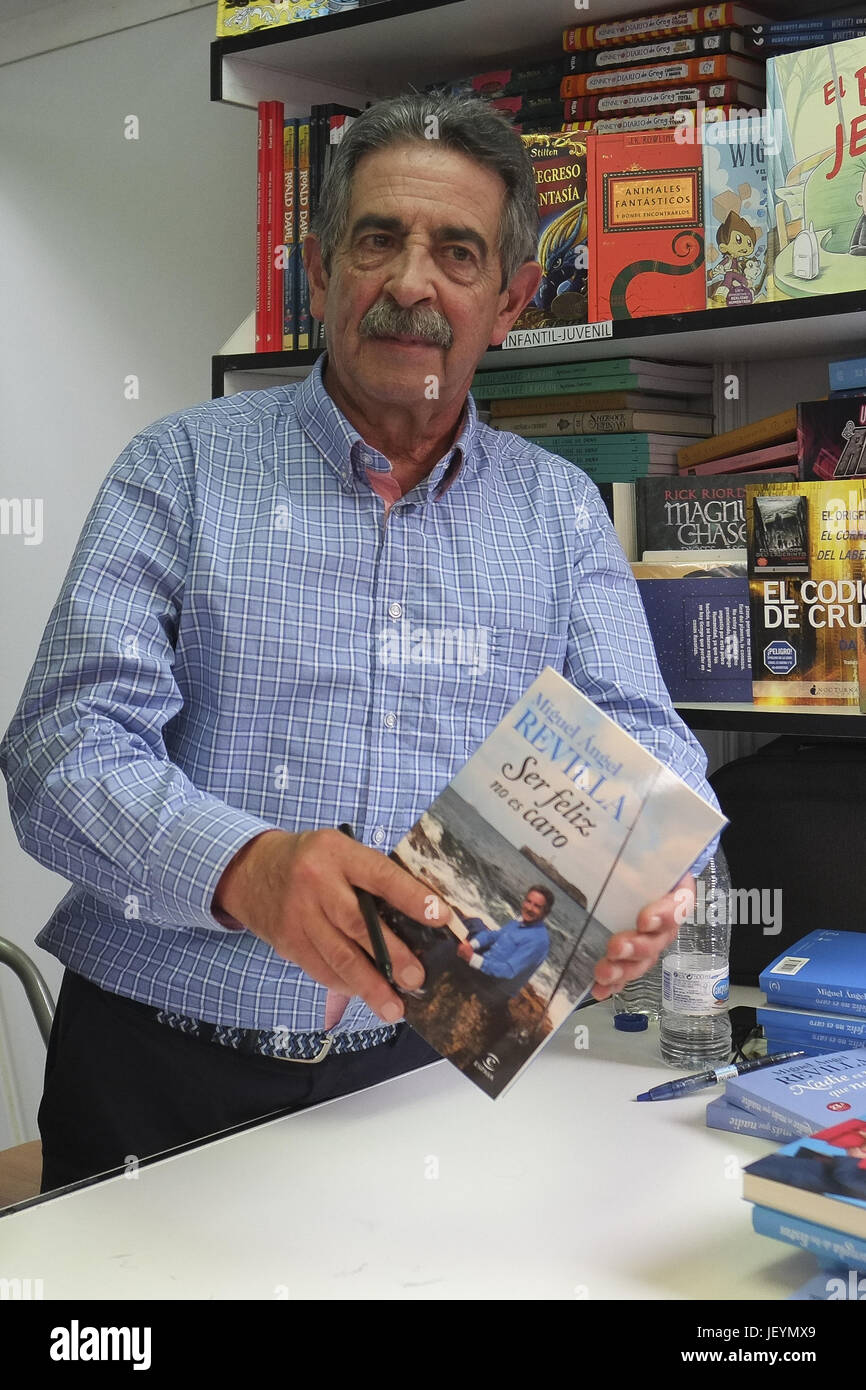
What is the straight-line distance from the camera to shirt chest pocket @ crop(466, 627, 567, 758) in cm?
145

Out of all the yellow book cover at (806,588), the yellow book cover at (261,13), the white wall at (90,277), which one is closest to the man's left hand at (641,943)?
the yellow book cover at (806,588)

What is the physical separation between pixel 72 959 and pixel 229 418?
0.61 meters

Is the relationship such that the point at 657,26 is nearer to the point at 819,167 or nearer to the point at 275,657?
the point at 819,167

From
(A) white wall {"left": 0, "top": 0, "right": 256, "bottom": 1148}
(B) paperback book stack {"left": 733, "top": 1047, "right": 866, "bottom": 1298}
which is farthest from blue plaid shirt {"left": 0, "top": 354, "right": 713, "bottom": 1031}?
(A) white wall {"left": 0, "top": 0, "right": 256, "bottom": 1148}

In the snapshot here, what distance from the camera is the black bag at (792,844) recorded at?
1702mm

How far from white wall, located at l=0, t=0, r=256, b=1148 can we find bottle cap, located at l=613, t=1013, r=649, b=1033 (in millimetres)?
1407

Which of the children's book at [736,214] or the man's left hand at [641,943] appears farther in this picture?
the children's book at [736,214]

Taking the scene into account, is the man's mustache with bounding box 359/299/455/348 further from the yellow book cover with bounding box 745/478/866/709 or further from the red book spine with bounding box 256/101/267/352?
the red book spine with bounding box 256/101/267/352

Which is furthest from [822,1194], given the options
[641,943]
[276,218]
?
[276,218]

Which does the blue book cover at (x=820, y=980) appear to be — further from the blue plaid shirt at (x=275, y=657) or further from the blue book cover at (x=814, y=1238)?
the blue book cover at (x=814, y=1238)

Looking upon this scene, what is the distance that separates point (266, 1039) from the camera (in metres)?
1.33

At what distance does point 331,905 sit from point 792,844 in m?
0.92

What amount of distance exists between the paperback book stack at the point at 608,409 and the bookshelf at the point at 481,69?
1.0 inches
